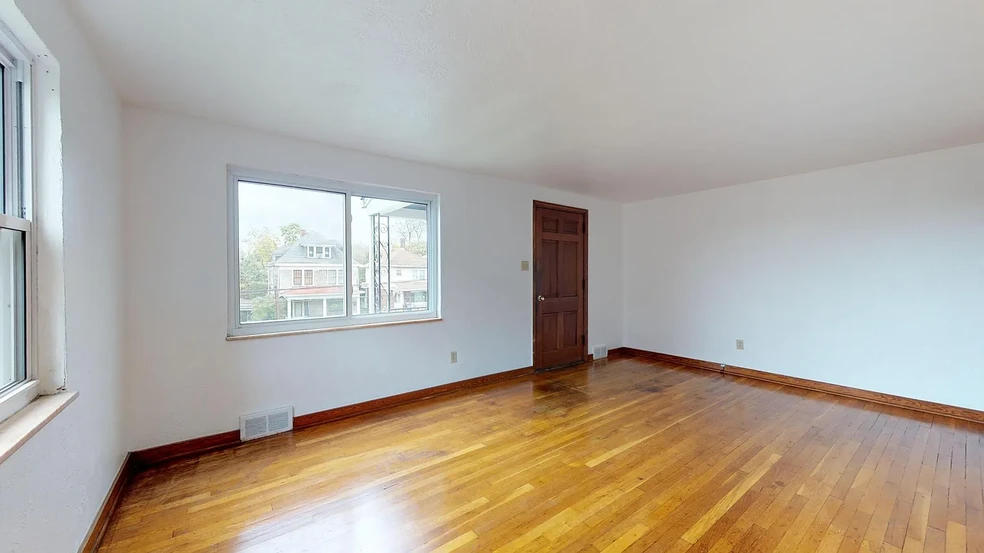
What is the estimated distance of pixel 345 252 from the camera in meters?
3.39

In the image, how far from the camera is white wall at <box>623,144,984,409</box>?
130 inches

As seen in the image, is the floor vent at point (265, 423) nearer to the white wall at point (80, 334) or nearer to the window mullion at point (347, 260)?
the white wall at point (80, 334)

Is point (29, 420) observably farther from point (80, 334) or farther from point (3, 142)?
point (3, 142)

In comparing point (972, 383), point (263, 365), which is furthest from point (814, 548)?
point (263, 365)

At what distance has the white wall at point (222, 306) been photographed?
248 cm

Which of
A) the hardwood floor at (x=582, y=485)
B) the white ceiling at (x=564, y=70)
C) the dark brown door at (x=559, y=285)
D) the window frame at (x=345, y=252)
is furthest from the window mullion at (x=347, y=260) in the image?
the dark brown door at (x=559, y=285)

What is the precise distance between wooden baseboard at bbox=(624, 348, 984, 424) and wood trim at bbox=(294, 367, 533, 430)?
7.29ft

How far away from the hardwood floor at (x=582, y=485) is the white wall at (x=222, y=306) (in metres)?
0.35

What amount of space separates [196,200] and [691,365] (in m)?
5.49

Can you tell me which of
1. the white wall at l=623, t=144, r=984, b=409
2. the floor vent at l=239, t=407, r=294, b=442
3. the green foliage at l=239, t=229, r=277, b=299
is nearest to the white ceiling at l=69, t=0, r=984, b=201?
the white wall at l=623, t=144, r=984, b=409

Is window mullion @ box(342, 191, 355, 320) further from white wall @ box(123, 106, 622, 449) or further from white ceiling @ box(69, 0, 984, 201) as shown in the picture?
white ceiling @ box(69, 0, 984, 201)

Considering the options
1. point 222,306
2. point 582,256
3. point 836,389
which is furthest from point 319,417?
point 836,389

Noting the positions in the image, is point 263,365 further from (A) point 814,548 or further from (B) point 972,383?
(B) point 972,383

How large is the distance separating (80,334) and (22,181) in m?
0.67
